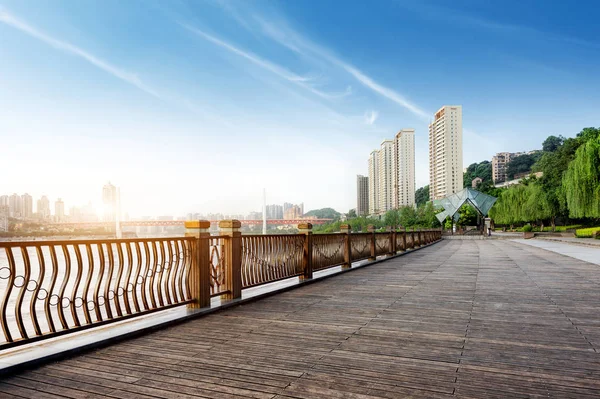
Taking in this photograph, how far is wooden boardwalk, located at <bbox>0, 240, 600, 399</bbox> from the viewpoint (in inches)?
98.7

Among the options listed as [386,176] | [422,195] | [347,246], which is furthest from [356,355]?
[422,195]

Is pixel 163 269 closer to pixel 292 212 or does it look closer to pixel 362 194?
pixel 292 212

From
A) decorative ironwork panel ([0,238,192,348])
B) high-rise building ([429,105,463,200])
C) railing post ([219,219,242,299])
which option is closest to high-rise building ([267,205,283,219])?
high-rise building ([429,105,463,200])

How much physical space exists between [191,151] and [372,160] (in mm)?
103627

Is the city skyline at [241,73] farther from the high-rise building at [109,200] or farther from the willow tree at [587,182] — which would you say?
the willow tree at [587,182]

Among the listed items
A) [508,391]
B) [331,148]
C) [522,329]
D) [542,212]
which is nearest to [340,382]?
[508,391]

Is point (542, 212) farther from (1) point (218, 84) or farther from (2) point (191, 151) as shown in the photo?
(2) point (191, 151)

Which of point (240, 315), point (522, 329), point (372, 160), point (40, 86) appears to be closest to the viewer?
point (522, 329)

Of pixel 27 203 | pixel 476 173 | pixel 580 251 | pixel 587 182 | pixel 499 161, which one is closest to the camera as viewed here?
pixel 580 251

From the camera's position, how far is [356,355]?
10.4ft

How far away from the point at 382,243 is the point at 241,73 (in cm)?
3031

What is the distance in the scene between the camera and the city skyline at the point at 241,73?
30266 mm

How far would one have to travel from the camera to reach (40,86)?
35.6 metres

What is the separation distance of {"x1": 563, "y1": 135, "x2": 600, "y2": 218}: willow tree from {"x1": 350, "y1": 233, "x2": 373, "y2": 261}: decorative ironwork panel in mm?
20184
